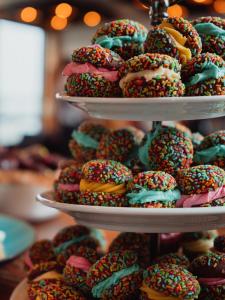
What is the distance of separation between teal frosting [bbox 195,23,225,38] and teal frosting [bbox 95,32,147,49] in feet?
0.37

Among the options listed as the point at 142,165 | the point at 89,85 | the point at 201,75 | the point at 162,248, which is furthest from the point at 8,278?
the point at 201,75

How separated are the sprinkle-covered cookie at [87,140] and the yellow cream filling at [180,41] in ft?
0.83

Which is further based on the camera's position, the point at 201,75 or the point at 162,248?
the point at 162,248

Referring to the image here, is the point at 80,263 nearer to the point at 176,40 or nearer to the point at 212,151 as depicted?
the point at 212,151

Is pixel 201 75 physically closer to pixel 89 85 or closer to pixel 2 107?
pixel 89 85

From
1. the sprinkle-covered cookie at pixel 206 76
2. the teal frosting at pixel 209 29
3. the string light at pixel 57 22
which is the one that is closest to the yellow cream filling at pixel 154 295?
the sprinkle-covered cookie at pixel 206 76

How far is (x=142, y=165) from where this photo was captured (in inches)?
36.8

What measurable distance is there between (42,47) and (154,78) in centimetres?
841

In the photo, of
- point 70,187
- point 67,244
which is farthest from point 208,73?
point 67,244

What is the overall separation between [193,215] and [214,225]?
96mm

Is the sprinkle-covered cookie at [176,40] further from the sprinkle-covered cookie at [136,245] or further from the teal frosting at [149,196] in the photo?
the sprinkle-covered cookie at [136,245]

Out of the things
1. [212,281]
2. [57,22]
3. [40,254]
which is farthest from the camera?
[57,22]

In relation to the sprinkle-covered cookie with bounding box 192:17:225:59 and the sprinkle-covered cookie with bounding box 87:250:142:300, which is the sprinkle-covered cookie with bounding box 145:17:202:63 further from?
the sprinkle-covered cookie with bounding box 87:250:142:300

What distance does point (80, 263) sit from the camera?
899 mm
